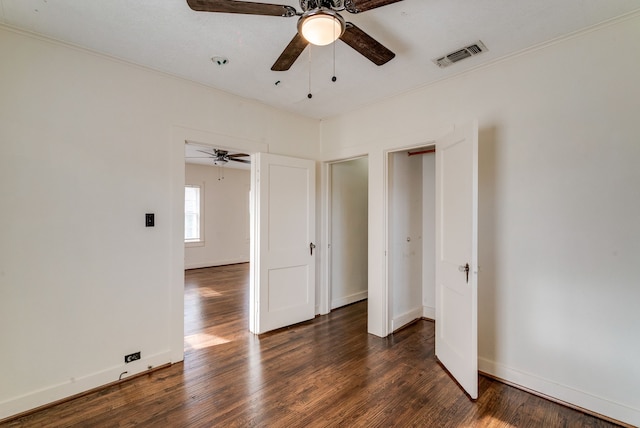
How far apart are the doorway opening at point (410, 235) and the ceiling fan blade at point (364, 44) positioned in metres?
1.48

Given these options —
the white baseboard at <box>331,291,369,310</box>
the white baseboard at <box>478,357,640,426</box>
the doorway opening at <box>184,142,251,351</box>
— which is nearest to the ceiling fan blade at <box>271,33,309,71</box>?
the white baseboard at <box>478,357,640,426</box>

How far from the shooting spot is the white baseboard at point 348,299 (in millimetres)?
4373

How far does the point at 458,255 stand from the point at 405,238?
1.29 metres

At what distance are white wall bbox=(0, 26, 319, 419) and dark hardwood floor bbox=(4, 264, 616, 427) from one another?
311 millimetres

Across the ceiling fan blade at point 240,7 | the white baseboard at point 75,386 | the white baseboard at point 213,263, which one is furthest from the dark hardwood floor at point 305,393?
the white baseboard at point 213,263

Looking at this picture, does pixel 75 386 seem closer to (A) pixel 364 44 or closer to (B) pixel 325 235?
(B) pixel 325 235

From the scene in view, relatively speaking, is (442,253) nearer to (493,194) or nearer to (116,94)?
(493,194)

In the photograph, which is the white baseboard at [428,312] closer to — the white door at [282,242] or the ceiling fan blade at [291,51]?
the white door at [282,242]

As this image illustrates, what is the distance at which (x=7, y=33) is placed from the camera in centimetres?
207

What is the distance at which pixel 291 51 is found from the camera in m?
1.92

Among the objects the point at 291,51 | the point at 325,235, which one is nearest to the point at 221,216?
the point at 325,235

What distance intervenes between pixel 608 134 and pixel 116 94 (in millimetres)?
3845

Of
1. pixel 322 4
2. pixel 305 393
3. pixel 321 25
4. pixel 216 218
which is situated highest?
pixel 322 4

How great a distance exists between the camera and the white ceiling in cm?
189
